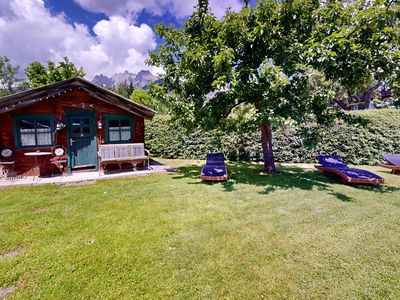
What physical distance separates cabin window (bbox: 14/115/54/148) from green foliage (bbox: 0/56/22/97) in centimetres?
4391

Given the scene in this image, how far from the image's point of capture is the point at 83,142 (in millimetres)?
8234

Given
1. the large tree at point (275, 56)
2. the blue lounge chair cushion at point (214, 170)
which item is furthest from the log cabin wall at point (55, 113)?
the blue lounge chair cushion at point (214, 170)

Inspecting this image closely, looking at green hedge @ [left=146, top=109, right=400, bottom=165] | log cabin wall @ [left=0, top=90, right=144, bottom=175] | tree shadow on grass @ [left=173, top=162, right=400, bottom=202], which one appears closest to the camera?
tree shadow on grass @ [left=173, top=162, right=400, bottom=202]

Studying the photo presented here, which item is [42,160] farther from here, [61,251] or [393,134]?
[393,134]

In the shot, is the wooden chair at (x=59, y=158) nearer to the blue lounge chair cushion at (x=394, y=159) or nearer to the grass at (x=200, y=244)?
the grass at (x=200, y=244)

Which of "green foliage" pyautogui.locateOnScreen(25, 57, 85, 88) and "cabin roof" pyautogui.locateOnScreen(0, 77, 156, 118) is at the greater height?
"green foliage" pyautogui.locateOnScreen(25, 57, 85, 88)

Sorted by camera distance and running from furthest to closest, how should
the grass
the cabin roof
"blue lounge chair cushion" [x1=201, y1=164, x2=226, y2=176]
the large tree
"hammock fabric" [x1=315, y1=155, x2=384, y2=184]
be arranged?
"blue lounge chair cushion" [x1=201, y1=164, x2=226, y2=176], the cabin roof, "hammock fabric" [x1=315, y1=155, x2=384, y2=184], the large tree, the grass

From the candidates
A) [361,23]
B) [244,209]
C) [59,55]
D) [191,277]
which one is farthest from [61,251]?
[59,55]

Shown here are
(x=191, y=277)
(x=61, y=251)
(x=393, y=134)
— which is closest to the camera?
(x=191, y=277)

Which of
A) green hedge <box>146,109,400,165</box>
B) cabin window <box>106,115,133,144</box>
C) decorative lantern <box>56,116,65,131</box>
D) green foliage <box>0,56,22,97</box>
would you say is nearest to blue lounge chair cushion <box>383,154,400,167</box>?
green hedge <box>146,109,400,165</box>

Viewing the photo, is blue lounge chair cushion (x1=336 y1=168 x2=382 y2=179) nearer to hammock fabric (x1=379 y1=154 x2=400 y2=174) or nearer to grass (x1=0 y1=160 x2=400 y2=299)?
grass (x1=0 y1=160 x2=400 y2=299)

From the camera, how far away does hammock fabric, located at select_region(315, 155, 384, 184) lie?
6.07m

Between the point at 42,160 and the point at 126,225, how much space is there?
621 cm

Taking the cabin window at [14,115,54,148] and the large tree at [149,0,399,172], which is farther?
the cabin window at [14,115,54,148]
